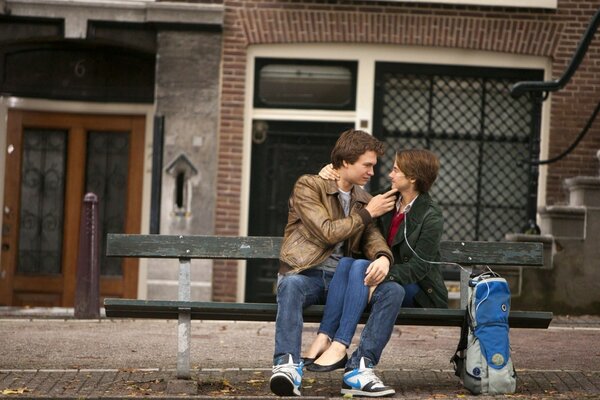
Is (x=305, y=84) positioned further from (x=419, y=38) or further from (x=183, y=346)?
(x=183, y=346)

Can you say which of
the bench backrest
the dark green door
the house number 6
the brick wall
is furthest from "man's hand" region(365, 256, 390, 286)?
the house number 6

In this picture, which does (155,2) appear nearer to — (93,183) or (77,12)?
(77,12)

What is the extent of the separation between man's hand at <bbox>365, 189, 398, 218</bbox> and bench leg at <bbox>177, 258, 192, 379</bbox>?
113 cm

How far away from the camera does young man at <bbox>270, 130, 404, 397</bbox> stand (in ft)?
24.3

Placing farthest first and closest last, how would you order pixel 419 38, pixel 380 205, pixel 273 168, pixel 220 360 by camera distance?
pixel 273 168, pixel 419 38, pixel 220 360, pixel 380 205

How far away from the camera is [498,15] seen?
15578mm

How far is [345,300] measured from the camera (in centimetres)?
753

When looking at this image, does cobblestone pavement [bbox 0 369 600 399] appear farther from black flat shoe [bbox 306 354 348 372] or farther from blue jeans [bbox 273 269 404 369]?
blue jeans [bbox 273 269 404 369]

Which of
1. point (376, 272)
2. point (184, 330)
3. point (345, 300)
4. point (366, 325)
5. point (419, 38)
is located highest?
point (419, 38)

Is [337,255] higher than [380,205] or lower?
lower

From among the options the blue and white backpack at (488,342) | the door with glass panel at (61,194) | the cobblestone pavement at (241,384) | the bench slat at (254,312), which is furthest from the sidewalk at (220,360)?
the door with glass panel at (61,194)

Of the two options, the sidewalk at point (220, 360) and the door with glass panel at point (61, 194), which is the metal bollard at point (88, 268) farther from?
the door with glass panel at point (61, 194)

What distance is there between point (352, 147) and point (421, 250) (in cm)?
69

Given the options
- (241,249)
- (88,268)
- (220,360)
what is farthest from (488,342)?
(88,268)
